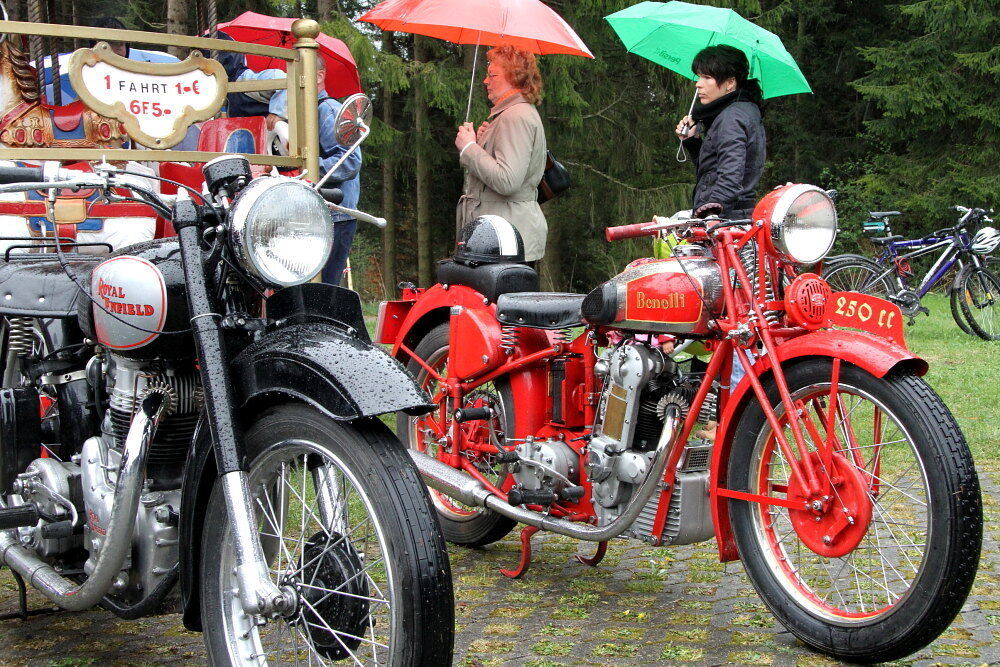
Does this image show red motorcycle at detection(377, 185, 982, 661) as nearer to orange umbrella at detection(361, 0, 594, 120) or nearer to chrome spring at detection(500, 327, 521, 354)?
chrome spring at detection(500, 327, 521, 354)

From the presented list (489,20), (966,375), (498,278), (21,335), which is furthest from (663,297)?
(966,375)

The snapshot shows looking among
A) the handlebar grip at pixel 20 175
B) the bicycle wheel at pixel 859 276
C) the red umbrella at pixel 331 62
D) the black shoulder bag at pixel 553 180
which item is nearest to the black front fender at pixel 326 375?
the handlebar grip at pixel 20 175

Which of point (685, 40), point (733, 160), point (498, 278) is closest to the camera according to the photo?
point (498, 278)

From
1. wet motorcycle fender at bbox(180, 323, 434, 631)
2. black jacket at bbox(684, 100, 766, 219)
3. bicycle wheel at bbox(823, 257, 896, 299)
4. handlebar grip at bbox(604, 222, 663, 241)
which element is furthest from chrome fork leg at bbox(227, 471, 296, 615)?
bicycle wheel at bbox(823, 257, 896, 299)

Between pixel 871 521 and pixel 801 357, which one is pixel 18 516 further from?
pixel 871 521

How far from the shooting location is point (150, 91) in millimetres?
2760

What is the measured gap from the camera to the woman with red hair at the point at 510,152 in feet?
17.9

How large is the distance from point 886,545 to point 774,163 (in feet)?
73.4

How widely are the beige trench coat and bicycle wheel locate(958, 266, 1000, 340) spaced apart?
21.3ft

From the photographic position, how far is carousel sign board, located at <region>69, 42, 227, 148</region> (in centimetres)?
265

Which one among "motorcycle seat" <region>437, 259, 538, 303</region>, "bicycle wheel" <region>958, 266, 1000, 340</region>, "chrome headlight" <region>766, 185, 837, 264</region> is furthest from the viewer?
"bicycle wheel" <region>958, 266, 1000, 340</region>

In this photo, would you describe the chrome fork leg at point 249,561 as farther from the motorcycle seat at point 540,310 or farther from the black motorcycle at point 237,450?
the motorcycle seat at point 540,310

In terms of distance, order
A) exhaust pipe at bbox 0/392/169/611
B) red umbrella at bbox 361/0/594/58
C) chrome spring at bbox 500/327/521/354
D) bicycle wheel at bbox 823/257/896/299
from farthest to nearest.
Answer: bicycle wheel at bbox 823/257/896/299 → red umbrella at bbox 361/0/594/58 → chrome spring at bbox 500/327/521/354 → exhaust pipe at bbox 0/392/169/611

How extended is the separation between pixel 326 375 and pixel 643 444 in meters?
1.59
